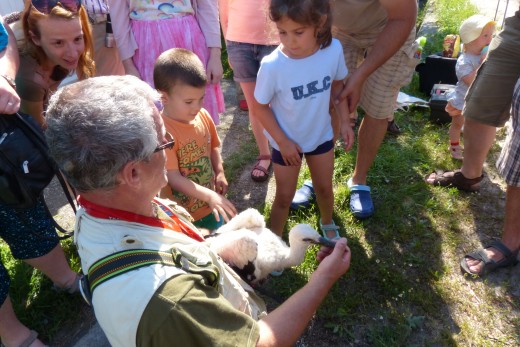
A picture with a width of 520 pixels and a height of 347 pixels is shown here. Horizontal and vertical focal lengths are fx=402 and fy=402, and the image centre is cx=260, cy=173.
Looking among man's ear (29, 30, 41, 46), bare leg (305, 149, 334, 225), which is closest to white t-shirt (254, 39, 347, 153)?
bare leg (305, 149, 334, 225)

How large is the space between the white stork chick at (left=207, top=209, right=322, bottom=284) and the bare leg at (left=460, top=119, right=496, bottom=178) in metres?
1.74

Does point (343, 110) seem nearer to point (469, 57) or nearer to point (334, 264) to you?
point (334, 264)

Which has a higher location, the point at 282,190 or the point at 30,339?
the point at 282,190

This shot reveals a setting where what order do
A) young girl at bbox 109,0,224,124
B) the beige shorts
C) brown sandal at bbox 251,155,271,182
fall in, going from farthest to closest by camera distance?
brown sandal at bbox 251,155,271,182 → the beige shorts → young girl at bbox 109,0,224,124

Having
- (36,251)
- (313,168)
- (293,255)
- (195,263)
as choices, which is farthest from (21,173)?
(313,168)

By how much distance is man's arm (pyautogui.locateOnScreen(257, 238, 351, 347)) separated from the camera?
135 cm

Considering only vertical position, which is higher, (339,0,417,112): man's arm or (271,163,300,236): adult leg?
(339,0,417,112): man's arm

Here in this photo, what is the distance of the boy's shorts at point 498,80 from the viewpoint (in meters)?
2.61

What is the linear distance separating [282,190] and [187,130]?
0.74 m

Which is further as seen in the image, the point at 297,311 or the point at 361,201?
the point at 361,201

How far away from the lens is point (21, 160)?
6.14 feet

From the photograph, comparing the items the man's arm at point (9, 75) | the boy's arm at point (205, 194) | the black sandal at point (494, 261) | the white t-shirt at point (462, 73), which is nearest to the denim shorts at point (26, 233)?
the man's arm at point (9, 75)

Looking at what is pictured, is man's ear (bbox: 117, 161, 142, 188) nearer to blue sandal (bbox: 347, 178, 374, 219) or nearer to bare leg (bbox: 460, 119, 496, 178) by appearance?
blue sandal (bbox: 347, 178, 374, 219)

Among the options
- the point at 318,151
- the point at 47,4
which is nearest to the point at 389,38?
the point at 318,151
